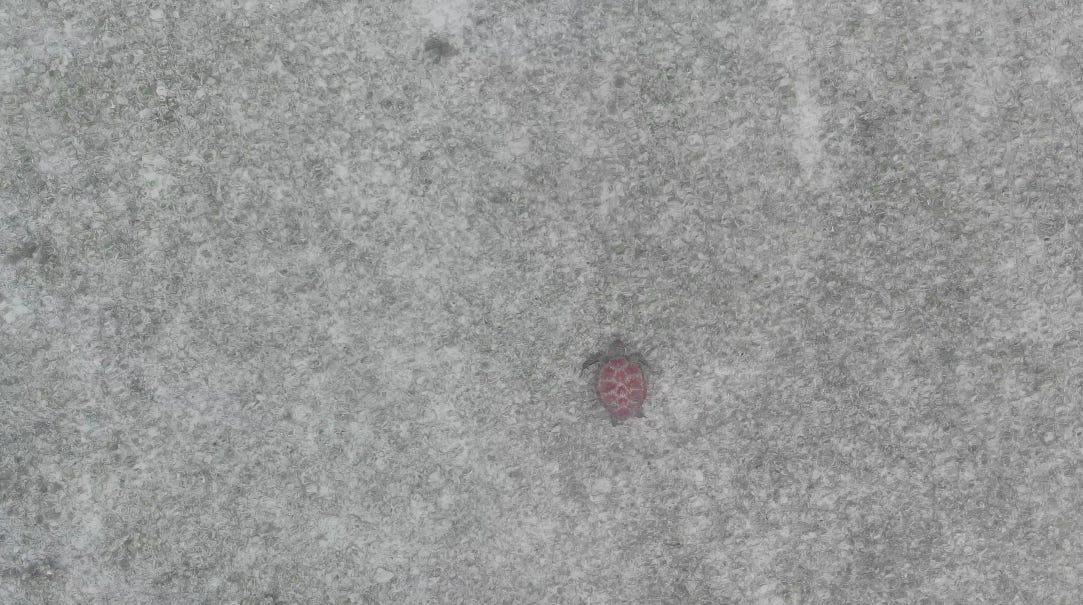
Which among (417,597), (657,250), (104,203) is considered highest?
(104,203)

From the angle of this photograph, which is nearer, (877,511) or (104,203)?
(104,203)

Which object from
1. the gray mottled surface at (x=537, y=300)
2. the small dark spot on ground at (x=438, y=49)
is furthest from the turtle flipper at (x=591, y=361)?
the small dark spot on ground at (x=438, y=49)

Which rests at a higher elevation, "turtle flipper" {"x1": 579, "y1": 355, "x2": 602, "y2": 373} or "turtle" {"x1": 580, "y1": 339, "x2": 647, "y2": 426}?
"turtle flipper" {"x1": 579, "y1": 355, "x2": 602, "y2": 373}

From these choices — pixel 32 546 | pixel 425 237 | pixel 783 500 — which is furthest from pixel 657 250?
pixel 32 546

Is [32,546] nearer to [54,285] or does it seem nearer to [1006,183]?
[54,285]

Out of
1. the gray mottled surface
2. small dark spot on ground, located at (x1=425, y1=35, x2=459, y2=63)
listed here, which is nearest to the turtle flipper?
the gray mottled surface

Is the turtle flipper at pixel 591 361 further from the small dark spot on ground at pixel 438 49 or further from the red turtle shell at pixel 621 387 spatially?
the small dark spot on ground at pixel 438 49

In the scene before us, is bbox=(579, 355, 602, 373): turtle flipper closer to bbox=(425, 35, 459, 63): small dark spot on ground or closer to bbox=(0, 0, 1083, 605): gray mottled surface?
bbox=(0, 0, 1083, 605): gray mottled surface
